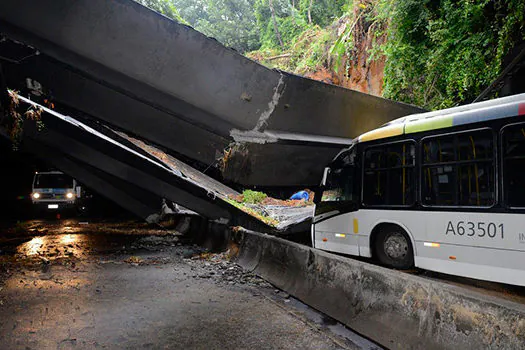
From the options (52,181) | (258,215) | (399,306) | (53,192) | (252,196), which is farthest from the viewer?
(52,181)

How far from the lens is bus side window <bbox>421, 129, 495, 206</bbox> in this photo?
6.70 m

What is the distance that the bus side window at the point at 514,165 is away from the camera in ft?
20.4

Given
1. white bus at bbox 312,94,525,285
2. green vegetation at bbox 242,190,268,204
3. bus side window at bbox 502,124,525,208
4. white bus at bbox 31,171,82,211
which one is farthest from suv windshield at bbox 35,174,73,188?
bus side window at bbox 502,124,525,208

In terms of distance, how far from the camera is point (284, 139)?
26.6ft

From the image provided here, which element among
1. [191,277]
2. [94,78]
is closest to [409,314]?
[191,277]

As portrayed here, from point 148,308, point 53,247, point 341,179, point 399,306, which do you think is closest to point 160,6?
point 53,247

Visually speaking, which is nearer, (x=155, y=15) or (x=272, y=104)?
(x=155, y=15)

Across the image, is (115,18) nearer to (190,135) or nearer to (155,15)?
(155,15)

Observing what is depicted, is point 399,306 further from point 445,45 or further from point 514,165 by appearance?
point 445,45

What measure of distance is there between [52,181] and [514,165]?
23.8m

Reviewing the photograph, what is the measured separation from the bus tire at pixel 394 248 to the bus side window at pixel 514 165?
7.07 ft

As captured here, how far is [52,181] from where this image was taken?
76.2ft

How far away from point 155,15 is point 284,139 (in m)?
3.37

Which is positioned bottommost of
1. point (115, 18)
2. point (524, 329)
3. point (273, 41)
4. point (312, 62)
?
point (524, 329)
